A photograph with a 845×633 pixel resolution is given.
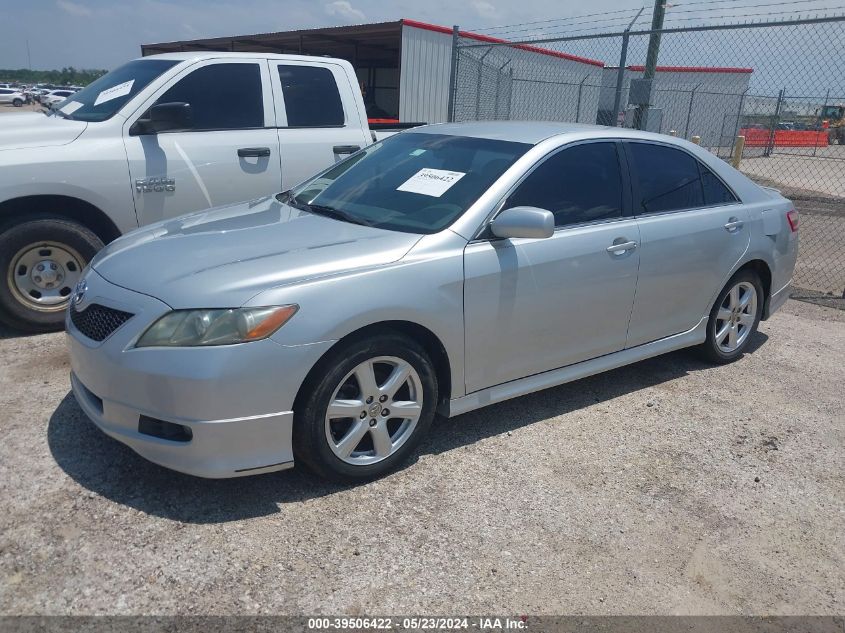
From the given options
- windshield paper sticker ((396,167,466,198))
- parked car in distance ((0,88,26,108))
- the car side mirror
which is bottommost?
parked car in distance ((0,88,26,108))

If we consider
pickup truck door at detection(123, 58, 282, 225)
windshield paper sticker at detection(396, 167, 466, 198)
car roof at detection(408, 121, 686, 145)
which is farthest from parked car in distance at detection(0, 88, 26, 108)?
windshield paper sticker at detection(396, 167, 466, 198)

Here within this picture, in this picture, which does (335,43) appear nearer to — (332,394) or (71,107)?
(71,107)

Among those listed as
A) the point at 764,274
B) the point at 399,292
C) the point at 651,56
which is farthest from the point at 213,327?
the point at 651,56

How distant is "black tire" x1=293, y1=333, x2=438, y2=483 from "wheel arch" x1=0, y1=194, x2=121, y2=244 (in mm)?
2794

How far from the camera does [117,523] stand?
2934 mm

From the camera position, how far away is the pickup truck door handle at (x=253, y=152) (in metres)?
5.59

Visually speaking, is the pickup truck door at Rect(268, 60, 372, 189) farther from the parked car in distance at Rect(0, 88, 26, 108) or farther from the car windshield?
the parked car in distance at Rect(0, 88, 26, 108)

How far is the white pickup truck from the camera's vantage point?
4852 mm

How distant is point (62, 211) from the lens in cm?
502

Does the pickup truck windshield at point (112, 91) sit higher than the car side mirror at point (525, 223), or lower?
higher

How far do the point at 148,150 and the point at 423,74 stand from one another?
13626 millimetres

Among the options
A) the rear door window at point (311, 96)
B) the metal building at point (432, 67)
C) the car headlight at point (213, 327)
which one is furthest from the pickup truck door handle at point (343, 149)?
the metal building at point (432, 67)

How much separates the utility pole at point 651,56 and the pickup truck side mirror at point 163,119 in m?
4.91

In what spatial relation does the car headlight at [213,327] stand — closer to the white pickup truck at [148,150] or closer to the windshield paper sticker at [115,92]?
the white pickup truck at [148,150]
